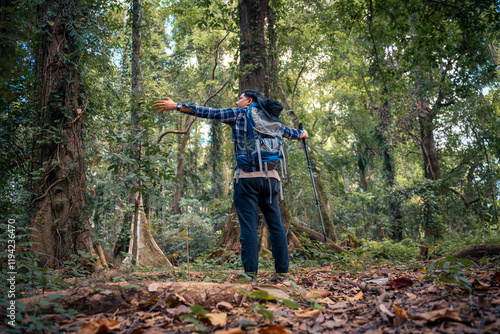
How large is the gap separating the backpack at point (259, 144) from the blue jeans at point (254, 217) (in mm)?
182

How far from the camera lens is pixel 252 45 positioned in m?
6.52

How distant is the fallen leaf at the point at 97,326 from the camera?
1609 millimetres

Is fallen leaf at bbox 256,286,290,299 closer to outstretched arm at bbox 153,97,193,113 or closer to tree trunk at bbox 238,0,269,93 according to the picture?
outstretched arm at bbox 153,97,193,113

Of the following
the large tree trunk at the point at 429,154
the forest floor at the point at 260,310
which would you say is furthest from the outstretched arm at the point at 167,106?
the large tree trunk at the point at 429,154

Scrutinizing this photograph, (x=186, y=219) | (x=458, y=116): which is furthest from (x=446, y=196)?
(x=186, y=219)

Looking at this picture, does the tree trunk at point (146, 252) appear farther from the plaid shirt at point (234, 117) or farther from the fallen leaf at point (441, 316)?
the fallen leaf at point (441, 316)

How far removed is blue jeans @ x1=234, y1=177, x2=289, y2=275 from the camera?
3.25 metres

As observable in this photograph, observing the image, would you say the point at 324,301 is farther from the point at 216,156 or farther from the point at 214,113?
the point at 216,156

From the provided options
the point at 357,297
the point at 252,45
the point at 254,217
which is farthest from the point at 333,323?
the point at 252,45

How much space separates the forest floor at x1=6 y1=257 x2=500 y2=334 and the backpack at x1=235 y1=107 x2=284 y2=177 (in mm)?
1291

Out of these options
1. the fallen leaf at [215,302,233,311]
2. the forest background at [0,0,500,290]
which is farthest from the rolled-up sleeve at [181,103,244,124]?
the fallen leaf at [215,302,233,311]

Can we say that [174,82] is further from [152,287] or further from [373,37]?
[152,287]

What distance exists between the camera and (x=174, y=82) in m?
17.6

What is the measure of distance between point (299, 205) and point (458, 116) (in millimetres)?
7384
